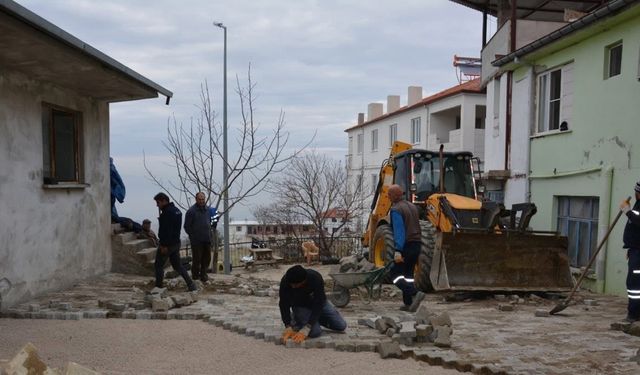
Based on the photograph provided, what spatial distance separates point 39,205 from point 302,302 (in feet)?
14.9

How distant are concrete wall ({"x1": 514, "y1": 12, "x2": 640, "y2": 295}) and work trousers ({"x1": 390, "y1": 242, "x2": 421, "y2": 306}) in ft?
14.0

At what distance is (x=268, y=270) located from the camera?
1830cm

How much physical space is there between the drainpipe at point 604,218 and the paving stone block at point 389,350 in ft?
20.4

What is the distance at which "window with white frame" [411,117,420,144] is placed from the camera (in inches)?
1105

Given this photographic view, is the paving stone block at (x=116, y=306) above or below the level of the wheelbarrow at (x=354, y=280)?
below

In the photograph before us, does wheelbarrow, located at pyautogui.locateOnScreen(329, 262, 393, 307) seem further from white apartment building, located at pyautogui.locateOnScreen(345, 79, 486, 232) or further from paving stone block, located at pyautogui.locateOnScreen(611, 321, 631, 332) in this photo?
white apartment building, located at pyautogui.locateOnScreen(345, 79, 486, 232)

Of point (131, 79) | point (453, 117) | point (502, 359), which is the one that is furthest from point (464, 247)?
point (453, 117)

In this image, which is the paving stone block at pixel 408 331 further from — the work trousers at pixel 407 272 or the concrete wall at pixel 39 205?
the concrete wall at pixel 39 205

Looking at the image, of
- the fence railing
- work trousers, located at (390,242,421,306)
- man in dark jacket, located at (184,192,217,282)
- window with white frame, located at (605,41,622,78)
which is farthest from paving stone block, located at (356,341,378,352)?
the fence railing

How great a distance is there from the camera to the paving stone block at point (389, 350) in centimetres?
539

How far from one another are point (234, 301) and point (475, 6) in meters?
13.3

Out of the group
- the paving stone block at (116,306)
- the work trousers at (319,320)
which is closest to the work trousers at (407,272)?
the work trousers at (319,320)

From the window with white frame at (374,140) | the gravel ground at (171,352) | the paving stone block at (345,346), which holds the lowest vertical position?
the gravel ground at (171,352)

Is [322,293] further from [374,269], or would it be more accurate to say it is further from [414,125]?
[414,125]
